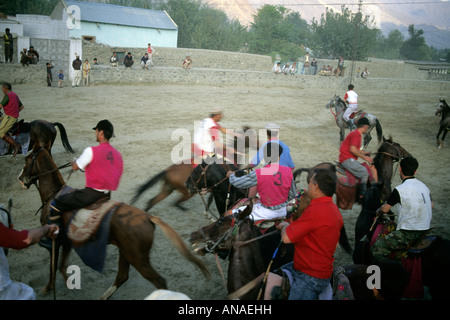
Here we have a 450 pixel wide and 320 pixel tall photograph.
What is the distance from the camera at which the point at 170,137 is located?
1314 cm

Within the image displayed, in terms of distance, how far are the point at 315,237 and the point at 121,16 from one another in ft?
136

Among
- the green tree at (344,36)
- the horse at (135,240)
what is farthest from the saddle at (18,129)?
the green tree at (344,36)

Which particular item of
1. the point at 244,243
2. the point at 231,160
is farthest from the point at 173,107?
the point at 244,243

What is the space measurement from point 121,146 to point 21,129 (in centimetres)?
309

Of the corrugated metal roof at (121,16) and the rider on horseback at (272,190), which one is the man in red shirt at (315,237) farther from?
the corrugated metal roof at (121,16)

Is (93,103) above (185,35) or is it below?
below

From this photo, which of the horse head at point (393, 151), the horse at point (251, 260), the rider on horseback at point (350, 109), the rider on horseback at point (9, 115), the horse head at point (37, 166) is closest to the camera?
the horse at point (251, 260)

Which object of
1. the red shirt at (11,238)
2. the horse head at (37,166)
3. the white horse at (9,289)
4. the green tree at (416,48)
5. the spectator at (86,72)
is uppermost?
the green tree at (416,48)

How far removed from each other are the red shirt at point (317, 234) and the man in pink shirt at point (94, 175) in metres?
2.60

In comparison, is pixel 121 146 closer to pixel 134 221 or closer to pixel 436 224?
pixel 134 221

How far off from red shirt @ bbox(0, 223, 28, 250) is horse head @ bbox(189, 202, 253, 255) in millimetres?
1744

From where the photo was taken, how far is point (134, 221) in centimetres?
443

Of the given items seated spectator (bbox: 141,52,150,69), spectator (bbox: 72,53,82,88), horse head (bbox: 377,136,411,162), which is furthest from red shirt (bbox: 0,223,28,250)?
seated spectator (bbox: 141,52,150,69)

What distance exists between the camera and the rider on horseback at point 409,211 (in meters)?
4.40
